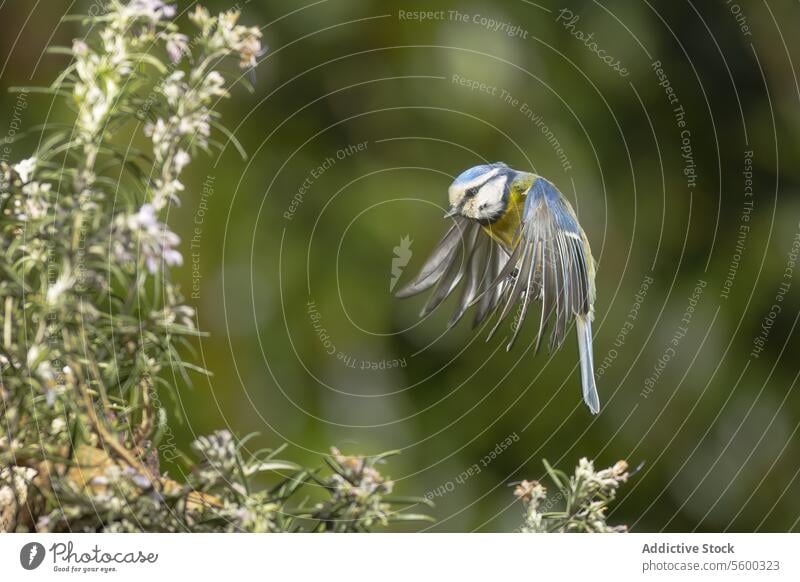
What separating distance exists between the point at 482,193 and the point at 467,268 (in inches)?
1.9

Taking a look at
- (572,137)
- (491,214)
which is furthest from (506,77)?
(491,214)

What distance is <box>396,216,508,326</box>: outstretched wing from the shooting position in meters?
0.63

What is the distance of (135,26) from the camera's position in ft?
1.67

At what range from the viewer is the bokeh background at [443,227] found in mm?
732
